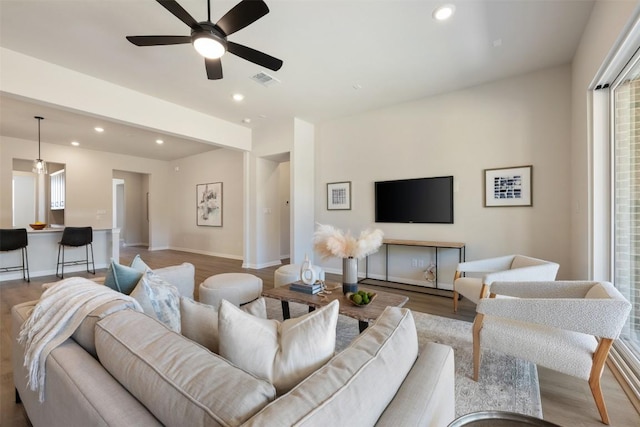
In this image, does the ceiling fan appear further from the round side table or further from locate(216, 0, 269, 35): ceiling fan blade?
the round side table

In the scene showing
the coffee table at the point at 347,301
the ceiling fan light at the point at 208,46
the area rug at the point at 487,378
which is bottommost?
the area rug at the point at 487,378

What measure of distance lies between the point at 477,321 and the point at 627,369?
46.2 inches

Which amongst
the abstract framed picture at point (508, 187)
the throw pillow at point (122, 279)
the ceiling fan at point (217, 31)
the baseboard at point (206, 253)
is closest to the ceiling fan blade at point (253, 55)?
the ceiling fan at point (217, 31)

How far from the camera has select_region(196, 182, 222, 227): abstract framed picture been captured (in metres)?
7.35

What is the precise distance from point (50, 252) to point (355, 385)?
22.2ft

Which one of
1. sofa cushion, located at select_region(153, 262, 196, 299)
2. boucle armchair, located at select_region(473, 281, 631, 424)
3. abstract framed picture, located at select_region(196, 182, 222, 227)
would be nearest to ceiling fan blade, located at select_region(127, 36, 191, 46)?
sofa cushion, located at select_region(153, 262, 196, 299)

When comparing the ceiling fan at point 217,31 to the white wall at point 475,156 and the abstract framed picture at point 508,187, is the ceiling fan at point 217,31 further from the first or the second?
the abstract framed picture at point 508,187

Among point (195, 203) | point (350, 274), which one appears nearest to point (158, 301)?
point (350, 274)

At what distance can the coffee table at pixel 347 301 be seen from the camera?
2.02m

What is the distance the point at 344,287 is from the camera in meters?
2.50

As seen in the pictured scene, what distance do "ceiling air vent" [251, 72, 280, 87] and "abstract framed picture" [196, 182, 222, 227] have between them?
4.11 m

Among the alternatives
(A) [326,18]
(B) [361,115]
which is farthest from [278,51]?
(B) [361,115]

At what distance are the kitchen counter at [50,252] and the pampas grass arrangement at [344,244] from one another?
4228mm

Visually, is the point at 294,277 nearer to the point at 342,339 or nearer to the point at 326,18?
the point at 342,339
